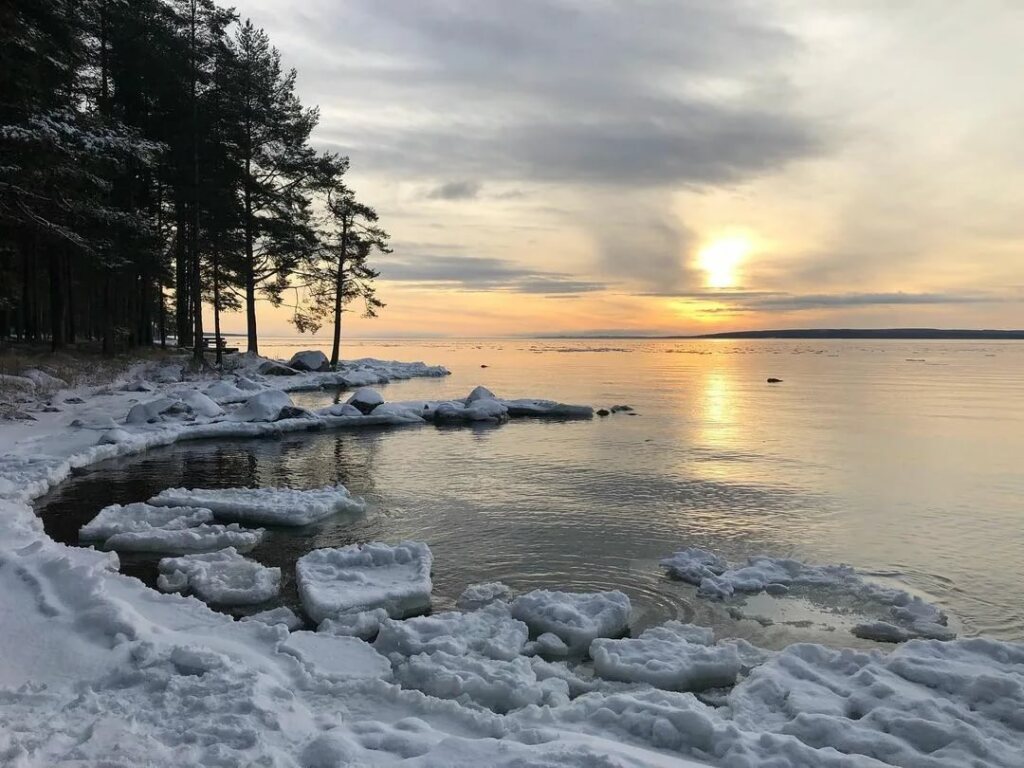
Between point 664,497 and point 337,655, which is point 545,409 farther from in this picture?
point 337,655

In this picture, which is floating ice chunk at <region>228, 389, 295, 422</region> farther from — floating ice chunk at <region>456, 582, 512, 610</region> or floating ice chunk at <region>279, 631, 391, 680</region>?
floating ice chunk at <region>279, 631, 391, 680</region>

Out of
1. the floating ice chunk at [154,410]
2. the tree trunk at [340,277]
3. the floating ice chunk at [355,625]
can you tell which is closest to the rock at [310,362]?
the tree trunk at [340,277]

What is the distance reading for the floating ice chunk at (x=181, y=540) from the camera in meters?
8.70

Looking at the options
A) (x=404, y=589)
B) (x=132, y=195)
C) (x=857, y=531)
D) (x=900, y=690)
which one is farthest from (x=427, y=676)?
(x=132, y=195)

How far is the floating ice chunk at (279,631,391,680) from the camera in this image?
213 inches

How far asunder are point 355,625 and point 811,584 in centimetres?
512

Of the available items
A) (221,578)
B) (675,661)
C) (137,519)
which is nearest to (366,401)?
(137,519)

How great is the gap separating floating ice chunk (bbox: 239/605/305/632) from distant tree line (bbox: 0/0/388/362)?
12648 mm

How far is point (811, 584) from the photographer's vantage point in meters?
7.86

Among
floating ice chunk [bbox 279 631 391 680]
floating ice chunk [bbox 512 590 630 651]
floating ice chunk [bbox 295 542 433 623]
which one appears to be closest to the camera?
floating ice chunk [bbox 279 631 391 680]

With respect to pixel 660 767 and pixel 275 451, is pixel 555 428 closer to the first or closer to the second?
pixel 275 451

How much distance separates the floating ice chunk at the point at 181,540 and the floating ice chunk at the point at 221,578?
1.71 feet

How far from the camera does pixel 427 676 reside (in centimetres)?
532

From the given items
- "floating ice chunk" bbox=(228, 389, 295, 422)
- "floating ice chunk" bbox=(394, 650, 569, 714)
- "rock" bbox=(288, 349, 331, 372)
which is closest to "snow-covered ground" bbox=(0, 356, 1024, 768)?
"floating ice chunk" bbox=(394, 650, 569, 714)
